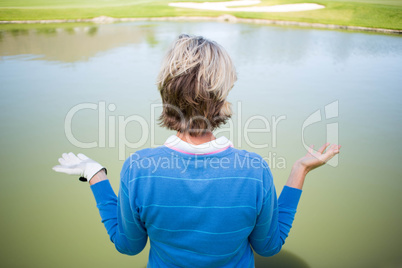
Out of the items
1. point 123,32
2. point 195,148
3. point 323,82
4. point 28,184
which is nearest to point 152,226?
point 195,148

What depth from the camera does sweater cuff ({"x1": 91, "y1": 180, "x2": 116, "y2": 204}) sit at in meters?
1.03

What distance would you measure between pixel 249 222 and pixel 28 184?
1.96 m

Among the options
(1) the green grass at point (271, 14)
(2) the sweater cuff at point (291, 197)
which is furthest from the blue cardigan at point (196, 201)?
(1) the green grass at point (271, 14)

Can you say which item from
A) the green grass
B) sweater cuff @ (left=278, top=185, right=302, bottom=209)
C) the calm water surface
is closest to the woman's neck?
sweater cuff @ (left=278, top=185, right=302, bottom=209)

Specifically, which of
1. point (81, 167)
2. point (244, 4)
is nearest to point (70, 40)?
point (81, 167)

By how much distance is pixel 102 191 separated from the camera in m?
1.04

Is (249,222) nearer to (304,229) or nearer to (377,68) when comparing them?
(304,229)

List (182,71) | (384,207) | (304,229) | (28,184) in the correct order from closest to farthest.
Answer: (182,71), (304,229), (384,207), (28,184)

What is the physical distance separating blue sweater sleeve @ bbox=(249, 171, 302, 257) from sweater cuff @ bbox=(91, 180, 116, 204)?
0.50m

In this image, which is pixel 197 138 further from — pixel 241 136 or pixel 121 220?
pixel 241 136

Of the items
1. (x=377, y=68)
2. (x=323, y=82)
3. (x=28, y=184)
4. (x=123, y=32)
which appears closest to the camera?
(x=28, y=184)

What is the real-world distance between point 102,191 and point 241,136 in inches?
78.2

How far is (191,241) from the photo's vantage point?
862 millimetres

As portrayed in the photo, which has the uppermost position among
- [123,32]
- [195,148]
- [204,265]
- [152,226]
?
[123,32]
